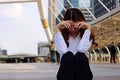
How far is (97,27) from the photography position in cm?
3559

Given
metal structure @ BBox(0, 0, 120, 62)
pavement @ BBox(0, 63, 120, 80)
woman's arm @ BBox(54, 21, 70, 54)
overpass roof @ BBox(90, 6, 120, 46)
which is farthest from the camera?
metal structure @ BBox(0, 0, 120, 62)

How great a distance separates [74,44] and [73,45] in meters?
0.02

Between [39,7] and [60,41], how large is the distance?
50077 mm

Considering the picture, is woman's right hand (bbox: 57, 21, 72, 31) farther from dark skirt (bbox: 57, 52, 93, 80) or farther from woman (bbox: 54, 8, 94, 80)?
dark skirt (bbox: 57, 52, 93, 80)

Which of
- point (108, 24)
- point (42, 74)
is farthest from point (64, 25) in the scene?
point (108, 24)

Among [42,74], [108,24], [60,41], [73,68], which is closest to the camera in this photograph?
[73,68]

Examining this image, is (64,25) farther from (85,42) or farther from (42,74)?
(42,74)

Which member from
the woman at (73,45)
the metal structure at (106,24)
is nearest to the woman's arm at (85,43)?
the woman at (73,45)

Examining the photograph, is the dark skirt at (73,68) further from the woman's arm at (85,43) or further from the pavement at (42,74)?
the pavement at (42,74)

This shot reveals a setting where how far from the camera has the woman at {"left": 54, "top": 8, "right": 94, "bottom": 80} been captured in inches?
170

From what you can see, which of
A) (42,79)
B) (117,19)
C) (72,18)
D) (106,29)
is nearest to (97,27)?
(106,29)

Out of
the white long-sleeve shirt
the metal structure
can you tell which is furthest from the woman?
the metal structure

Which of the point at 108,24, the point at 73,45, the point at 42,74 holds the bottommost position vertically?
the point at 42,74

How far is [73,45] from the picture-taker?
452cm
